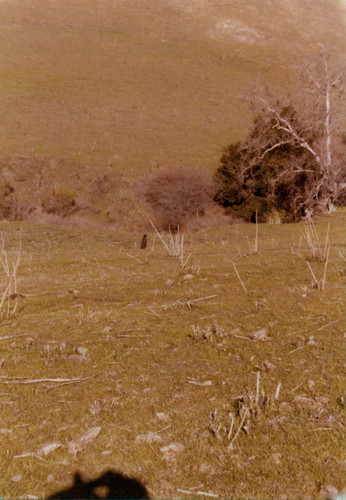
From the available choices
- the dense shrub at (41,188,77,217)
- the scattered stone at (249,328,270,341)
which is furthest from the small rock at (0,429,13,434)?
the dense shrub at (41,188,77,217)

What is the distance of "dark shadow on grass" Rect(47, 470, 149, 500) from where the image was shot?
2.22m

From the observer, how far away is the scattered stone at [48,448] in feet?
8.60

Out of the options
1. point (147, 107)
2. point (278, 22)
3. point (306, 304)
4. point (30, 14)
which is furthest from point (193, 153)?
point (278, 22)

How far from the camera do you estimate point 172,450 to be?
2588 millimetres

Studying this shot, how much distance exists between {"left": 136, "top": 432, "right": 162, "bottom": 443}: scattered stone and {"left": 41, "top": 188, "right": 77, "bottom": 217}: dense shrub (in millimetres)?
28046

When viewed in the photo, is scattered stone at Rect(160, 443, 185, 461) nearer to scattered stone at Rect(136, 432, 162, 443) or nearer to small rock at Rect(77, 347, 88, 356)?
scattered stone at Rect(136, 432, 162, 443)

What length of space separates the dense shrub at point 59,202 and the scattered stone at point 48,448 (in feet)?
91.6

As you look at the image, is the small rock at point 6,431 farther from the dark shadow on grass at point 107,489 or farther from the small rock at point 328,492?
the small rock at point 328,492

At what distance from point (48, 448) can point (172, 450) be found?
2.78ft

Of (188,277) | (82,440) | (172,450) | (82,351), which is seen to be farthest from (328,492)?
(188,277)

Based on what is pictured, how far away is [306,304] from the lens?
5.50 metres

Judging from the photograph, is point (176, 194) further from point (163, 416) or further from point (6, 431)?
point (6, 431)

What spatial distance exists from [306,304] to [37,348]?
11.9 ft

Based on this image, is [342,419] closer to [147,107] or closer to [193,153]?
[193,153]
